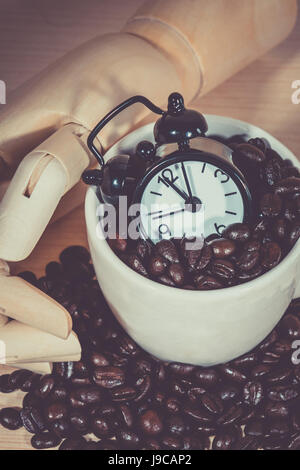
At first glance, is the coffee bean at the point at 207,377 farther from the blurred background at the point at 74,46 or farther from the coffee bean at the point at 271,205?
the blurred background at the point at 74,46

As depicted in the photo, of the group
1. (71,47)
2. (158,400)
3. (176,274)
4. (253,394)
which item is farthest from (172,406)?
(71,47)

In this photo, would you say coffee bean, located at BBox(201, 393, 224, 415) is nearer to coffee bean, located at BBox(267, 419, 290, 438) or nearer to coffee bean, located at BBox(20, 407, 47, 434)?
coffee bean, located at BBox(267, 419, 290, 438)

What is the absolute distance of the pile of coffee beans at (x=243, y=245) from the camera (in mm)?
865

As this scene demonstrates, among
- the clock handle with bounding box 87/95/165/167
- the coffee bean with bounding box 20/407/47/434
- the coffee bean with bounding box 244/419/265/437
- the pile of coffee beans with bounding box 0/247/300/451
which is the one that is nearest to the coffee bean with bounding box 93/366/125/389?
the pile of coffee beans with bounding box 0/247/300/451

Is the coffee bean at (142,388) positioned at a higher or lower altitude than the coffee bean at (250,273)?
lower

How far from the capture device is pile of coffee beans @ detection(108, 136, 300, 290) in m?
0.87

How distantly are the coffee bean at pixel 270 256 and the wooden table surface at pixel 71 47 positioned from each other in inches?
18.2

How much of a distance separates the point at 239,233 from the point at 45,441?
44cm

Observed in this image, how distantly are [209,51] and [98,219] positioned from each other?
53 centimetres

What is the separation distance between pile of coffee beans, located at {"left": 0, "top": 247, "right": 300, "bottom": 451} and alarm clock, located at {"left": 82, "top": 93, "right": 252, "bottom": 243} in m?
0.22

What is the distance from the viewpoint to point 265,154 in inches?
38.1

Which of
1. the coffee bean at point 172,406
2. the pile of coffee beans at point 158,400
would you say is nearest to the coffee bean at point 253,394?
the pile of coffee beans at point 158,400
